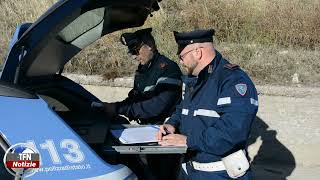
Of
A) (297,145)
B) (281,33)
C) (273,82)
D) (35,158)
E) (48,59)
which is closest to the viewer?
(35,158)

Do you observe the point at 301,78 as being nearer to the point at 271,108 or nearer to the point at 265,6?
the point at 271,108

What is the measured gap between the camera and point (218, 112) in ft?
10.1

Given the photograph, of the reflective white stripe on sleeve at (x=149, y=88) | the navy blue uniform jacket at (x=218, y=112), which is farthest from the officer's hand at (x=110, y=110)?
the navy blue uniform jacket at (x=218, y=112)

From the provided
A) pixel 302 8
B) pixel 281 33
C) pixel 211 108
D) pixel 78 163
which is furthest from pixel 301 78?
pixel 78 163

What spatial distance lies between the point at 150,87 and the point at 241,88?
1.43 m

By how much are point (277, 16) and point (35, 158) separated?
7364 mm

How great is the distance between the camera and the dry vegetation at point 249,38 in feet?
25.0

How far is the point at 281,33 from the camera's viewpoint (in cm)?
852

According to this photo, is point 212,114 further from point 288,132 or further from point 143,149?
point 288,132

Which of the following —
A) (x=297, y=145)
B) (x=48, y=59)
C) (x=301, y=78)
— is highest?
(x=48, y=59)

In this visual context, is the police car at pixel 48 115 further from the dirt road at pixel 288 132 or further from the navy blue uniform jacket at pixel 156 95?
the dirt road at pixel 288 132

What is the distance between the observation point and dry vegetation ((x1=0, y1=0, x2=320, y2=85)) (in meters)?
7.61

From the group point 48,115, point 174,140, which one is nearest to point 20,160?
point 48,115

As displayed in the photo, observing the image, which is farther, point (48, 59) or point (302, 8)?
point (302, 8)
